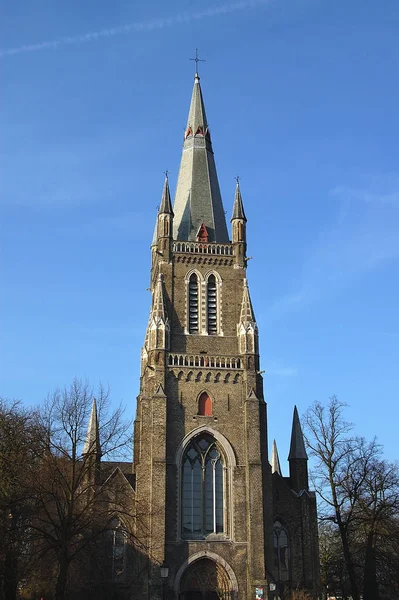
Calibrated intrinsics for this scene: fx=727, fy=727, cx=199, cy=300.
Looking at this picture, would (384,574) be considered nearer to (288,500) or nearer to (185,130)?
(288,500)

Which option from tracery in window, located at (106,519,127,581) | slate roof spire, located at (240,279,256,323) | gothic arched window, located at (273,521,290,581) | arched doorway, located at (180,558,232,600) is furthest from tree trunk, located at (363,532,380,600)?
slate roof spire, located at (240,279,256,323)

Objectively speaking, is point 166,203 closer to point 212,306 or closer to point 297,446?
point 212,306

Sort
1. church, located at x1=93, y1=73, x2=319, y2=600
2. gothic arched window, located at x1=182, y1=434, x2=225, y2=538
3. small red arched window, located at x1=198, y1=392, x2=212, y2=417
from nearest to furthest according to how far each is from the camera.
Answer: church, located at x1=93, y1=73, x2=319, y2=600 → gothic arched window, located at x1=182, y1=434, x2=225, y2=538 → small red arched window, located at x1=198, y1=392, x2=212, y2=417

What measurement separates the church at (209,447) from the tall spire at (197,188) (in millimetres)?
177

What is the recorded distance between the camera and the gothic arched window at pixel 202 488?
146ft

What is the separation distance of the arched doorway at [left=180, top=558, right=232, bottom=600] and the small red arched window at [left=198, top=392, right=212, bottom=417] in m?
8.89

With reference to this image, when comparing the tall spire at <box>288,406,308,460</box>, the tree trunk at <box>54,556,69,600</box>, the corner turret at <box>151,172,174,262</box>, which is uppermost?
the corner turret at <box>151,172,174,262</box>

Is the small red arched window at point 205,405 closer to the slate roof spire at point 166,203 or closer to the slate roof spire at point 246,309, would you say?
the slate roof spire at point 246,309

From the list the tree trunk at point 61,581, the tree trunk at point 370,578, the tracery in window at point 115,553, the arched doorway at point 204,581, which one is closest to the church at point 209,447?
the arched doorway at point 204,581

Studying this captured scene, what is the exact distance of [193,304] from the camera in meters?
50.8

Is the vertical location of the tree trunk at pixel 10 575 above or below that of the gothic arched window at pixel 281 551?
below

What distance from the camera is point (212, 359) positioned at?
48.0 meters

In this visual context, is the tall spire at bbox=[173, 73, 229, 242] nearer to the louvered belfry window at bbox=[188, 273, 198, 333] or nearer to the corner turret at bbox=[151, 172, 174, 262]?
the corner turret at bbox=[151, 172, 174, 262]

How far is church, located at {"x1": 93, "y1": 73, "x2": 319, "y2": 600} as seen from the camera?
43.2m
